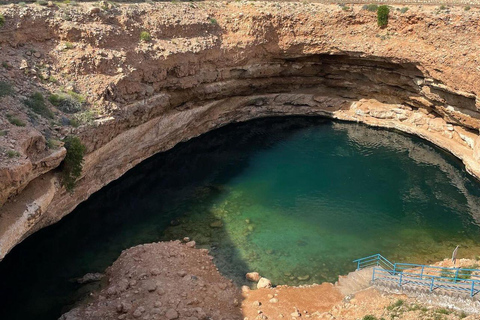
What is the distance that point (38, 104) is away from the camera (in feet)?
83.0

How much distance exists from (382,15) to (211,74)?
16.6 meters

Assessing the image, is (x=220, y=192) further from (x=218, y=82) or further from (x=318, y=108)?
(x=318, y=108)

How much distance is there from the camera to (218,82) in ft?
129

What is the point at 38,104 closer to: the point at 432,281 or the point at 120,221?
the point at 120,221

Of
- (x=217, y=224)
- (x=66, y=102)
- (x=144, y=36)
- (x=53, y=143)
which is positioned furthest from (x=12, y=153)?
(x=144, y=36)

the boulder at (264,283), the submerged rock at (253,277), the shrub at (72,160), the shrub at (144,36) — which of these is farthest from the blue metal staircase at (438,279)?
the shrub at (144,36)

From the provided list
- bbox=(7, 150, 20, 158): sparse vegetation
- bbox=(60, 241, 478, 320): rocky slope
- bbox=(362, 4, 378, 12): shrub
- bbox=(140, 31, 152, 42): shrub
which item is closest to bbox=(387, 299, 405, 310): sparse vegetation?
bbox=(60, 241, 478, 320): rocky slope

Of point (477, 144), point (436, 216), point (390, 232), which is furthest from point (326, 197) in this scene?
point (477, 144)

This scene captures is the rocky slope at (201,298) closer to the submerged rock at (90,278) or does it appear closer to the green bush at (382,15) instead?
the submerged rock at (90,278)

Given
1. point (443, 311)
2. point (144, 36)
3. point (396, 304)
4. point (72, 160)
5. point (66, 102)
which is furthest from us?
point (144, 36)

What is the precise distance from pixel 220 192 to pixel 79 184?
10448 millimetres

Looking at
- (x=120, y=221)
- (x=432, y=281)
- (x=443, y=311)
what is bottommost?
(x=120, y=221)

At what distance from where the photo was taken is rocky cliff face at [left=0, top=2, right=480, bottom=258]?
2744 cm

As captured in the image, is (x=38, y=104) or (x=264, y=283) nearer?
(x=264, y=283)
